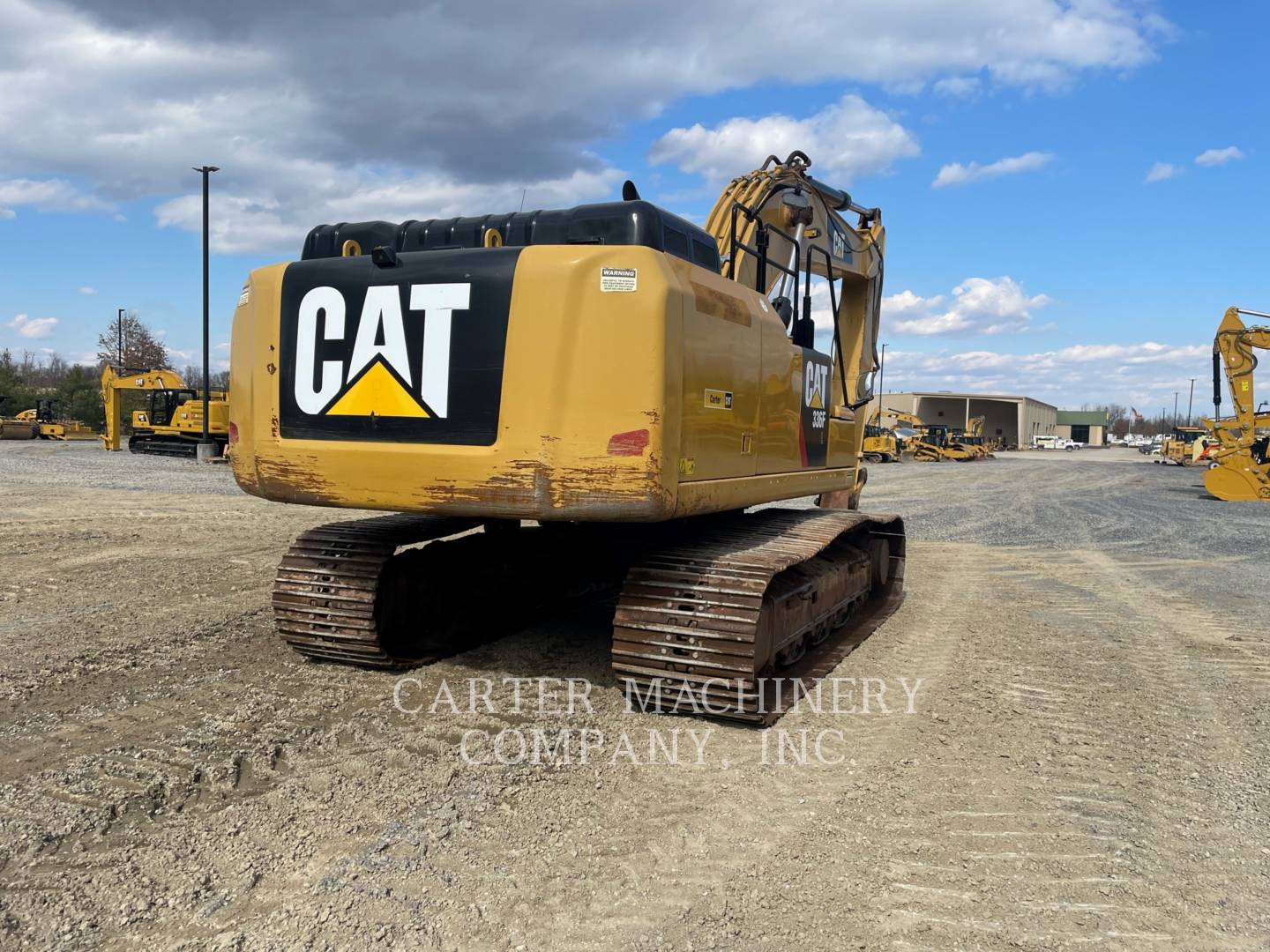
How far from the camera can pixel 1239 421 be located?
1972cm

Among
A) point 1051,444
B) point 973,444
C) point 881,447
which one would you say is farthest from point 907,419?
point 1051,444

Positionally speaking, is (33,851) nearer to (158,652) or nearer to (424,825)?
(424,825)

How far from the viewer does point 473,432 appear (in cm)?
433

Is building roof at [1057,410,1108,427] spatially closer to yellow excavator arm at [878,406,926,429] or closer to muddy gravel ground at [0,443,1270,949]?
yellow excavator arm at [878,406,926,429]

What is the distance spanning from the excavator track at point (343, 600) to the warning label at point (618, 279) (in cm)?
217

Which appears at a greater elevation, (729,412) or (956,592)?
(729,412)

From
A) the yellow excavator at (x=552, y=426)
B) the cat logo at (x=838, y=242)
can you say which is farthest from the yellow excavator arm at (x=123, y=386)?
the yellow excavator at (x=552, y=426)

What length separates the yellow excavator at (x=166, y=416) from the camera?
2880 cm

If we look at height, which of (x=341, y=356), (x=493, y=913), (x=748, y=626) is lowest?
(x=493, y=913)

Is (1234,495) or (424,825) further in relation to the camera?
(1234,495)

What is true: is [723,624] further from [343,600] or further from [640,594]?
[343,600]

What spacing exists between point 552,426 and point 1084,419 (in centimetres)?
13203

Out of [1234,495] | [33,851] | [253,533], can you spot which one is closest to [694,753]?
[33,851]

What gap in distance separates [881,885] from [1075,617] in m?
5.22
